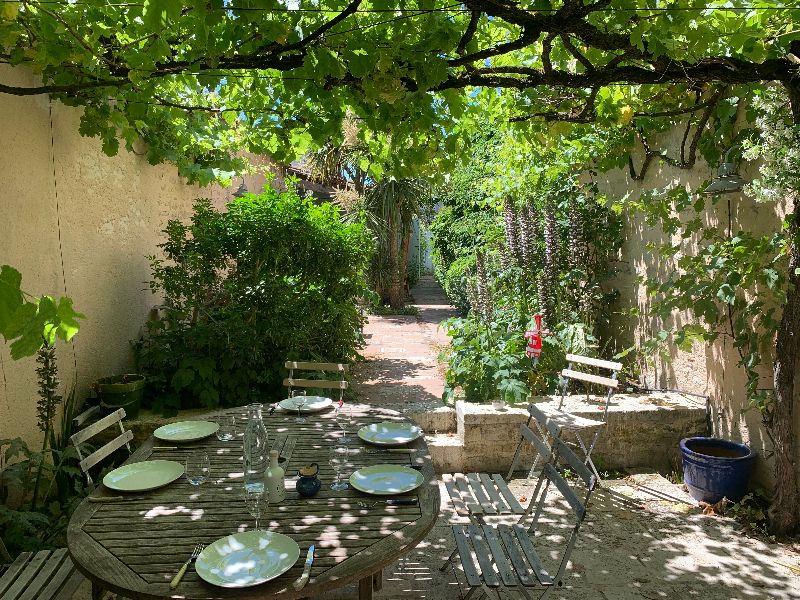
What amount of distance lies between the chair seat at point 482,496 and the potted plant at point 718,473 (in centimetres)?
165

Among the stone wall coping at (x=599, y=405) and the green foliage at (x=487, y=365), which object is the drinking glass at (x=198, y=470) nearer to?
the stone wall coping at (x=599, y=405)

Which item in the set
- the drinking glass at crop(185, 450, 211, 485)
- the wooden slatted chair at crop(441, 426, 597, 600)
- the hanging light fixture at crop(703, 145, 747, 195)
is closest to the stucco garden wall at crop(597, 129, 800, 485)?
the hanging light fixture at crop(703, 145, 747, 195)

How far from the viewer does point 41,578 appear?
2221mm

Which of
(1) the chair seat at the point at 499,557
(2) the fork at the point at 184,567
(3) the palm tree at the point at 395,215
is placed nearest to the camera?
(2) the fork at the point at 184,567

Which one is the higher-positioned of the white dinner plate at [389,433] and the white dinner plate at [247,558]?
the white dinner plate at [389,433]

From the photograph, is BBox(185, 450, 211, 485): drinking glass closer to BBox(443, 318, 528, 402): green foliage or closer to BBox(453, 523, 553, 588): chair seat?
BBox(453, 523, 553, 588): chair seat

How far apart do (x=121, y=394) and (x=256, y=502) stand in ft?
9.01

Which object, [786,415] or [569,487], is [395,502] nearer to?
[569,487]

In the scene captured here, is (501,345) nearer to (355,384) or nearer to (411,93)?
(355,384)

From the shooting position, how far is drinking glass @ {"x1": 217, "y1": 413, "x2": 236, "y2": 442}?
2914 mm

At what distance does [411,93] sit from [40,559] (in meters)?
3.00

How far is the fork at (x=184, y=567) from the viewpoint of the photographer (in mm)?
1641

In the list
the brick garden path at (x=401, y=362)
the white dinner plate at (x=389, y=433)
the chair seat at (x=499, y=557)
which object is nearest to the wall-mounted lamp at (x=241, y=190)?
the brick garden path at (x=401, y=362)

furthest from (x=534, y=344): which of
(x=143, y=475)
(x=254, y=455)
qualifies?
(x=143, y=475)
